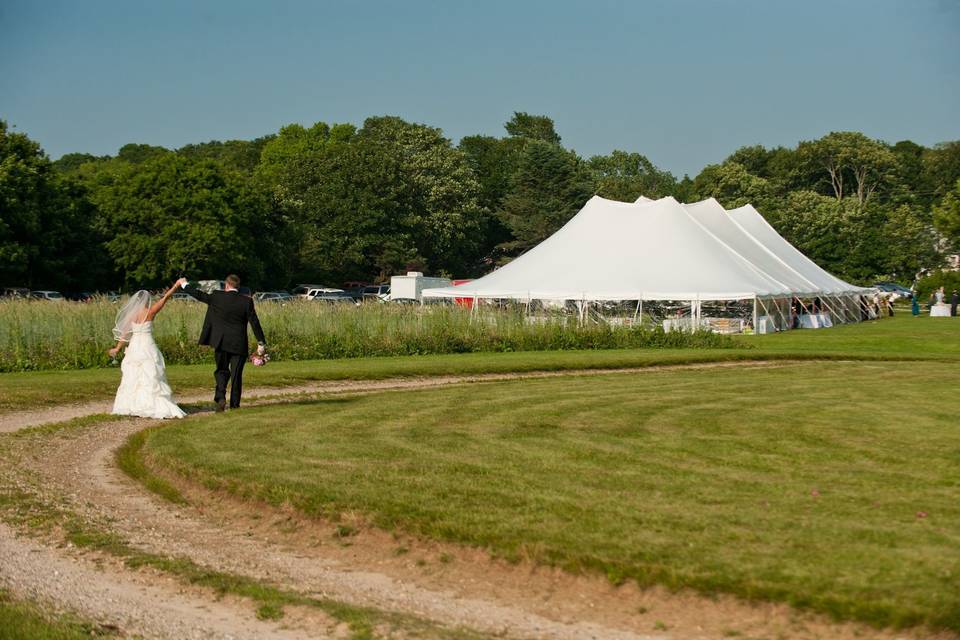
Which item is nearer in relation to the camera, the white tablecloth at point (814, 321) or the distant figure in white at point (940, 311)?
the white tablecloth at point (814, 321)

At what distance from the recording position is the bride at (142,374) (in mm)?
15203

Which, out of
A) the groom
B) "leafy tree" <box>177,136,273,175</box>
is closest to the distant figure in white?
the groom

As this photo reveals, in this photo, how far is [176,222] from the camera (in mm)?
59312

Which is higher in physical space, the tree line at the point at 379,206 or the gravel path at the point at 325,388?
the tree line at the point at 379,206

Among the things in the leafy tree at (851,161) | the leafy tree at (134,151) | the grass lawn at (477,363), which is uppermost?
the leafy tree at (134,151)

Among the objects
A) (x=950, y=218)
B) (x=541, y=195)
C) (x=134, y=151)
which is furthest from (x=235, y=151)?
(x=950, y=218)

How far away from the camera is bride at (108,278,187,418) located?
49.9 feet

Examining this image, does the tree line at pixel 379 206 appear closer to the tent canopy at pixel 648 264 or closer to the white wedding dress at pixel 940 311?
the white wedding dress at pixel 940 311

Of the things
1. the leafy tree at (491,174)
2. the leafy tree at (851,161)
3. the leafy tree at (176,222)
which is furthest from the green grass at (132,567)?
the leafy tree at (851,161)

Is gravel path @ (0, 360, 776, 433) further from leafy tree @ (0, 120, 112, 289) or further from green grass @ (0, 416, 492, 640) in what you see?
leafy tree @ (0, 120, 112, 289)

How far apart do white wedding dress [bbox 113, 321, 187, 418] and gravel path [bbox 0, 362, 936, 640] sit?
19.2 ft

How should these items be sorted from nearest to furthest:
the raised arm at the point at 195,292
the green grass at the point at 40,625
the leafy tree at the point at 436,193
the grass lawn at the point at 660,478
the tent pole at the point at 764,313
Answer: the green grass at the point at 40,625 → the grass lawn at the point at 660,478 → the raised arm at the point at 195,292 → the tent pole at the point at 764,313 → the leafy tree at the point at 436,193

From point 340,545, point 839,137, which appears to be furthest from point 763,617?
point 839,137

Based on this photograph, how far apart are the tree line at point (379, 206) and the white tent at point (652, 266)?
21.7m
